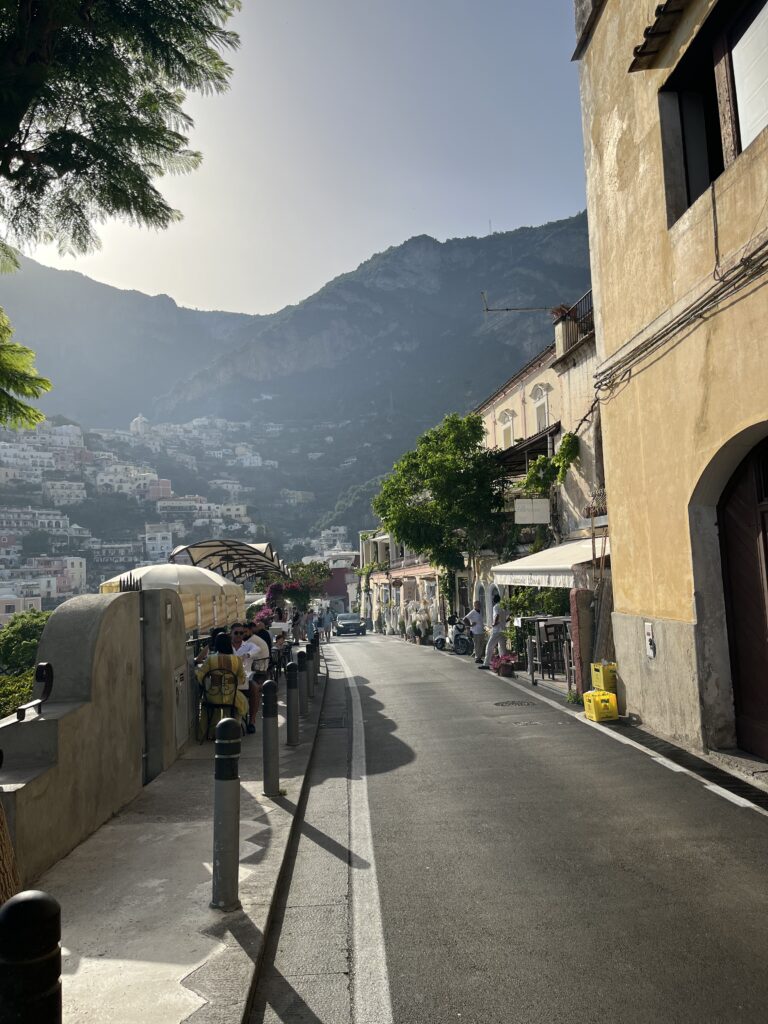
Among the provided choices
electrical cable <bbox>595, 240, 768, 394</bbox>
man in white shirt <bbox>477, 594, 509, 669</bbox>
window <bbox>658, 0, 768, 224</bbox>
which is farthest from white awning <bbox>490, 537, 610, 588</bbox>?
window <bbox>658, 0, 768, 224</bbox>

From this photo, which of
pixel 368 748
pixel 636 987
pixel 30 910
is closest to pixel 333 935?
pixel 636 987

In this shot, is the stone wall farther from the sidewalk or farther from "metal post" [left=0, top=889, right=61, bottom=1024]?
"metal post" [left=0, top=889, right=61, bottom=1024]

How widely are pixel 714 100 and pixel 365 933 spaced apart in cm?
906

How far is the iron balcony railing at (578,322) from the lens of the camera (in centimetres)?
2020

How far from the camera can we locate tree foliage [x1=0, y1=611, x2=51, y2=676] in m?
18.2

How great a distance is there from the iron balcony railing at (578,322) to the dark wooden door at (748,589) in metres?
13.1

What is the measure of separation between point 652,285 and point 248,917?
26.1ft

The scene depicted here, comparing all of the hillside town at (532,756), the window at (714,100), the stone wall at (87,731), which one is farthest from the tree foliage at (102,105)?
the window at (714,100)

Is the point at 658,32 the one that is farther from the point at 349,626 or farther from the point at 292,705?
the point at 349,626

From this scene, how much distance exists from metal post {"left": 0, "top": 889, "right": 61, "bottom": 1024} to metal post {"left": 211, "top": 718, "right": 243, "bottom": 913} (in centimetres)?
221

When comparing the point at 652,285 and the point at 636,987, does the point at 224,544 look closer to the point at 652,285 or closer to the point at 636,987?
the point at 652,285

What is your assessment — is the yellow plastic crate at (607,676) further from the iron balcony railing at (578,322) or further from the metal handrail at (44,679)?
the iron balcony railing at (578,322)

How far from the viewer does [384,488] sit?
2731 cm

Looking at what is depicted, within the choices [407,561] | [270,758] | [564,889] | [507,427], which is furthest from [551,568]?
[407,561]
